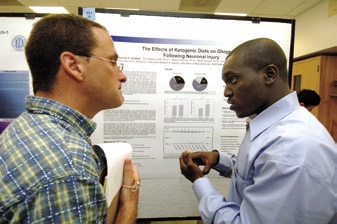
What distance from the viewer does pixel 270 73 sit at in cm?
94

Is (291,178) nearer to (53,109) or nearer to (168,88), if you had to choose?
(53,109)

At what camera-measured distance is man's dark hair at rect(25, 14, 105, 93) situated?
712mm

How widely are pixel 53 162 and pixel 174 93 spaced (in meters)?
0.97

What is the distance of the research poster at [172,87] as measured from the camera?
1.38 meters

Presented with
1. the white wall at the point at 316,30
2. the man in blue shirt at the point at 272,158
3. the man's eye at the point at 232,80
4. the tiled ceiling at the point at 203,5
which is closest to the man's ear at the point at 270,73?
the man in blue shirt at the point at 272,158

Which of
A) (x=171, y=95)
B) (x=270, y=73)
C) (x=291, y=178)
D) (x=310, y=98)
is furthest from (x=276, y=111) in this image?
(x=310, y=98)

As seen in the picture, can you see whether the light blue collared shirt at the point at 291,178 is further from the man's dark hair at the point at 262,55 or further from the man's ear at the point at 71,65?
the man's ear at the point at 71,65

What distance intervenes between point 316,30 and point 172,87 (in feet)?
11.2

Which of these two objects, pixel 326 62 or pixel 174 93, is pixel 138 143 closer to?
pixel 174 93

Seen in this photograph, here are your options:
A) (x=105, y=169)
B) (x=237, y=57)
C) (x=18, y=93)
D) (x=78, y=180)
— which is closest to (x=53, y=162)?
(x=78, y=180)

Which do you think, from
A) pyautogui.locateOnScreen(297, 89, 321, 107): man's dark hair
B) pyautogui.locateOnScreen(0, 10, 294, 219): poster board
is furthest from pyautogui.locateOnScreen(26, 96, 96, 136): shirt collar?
pyautogui.locateOnScreen(297, 89, 321, 107): man's dark hair

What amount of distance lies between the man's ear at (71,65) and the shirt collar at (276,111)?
67 cm

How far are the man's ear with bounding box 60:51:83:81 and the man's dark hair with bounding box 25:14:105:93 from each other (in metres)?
0.01

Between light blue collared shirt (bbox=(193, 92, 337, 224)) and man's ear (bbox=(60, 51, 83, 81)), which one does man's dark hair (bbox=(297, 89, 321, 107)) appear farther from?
man's ear (bbox=(60, 51, 83, 81))
